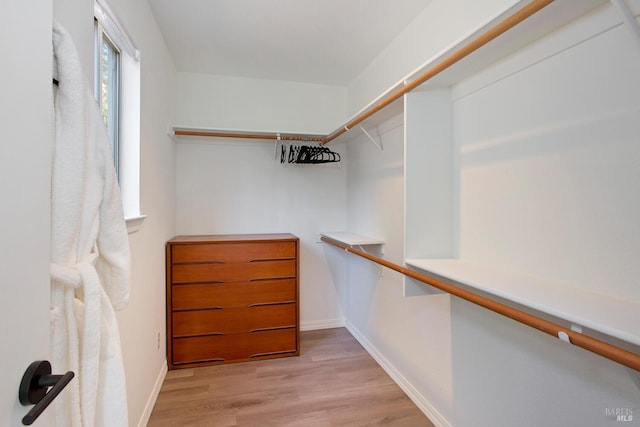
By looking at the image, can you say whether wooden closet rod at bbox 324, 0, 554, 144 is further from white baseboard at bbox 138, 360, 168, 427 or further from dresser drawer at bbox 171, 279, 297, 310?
white baseboard at bbox 138, 360, 168, 427

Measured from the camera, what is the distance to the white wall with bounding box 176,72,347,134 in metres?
2.84

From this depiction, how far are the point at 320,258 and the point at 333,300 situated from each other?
480mm

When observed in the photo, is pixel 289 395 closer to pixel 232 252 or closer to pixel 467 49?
pixel 232 252

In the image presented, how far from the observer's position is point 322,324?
3.24 meters

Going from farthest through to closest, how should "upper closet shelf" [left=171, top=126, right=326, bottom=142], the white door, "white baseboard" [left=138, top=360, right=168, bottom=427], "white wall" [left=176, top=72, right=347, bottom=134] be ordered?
1. "white wall" [left=176, top=72, right=347, bottom=134]
2. "upper closet shelf" [left=171, top=126, right=326, bottom=142]
3. "white baseboard" [left=138, top=360, right=168, bottom=427]
4. the white door

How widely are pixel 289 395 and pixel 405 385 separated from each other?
806 millimetres

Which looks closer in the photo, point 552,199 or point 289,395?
point 552,199

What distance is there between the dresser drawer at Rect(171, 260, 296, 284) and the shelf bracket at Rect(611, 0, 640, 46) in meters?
2.31

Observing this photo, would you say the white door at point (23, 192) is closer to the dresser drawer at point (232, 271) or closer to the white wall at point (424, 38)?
the white wall at point (424, 38)

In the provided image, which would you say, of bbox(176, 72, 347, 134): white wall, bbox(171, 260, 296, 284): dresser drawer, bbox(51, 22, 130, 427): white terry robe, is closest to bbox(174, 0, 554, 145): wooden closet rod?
bbox(176, 72, 347, 134): white wall

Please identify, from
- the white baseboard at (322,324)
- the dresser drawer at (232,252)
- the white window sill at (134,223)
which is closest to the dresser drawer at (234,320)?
the dresser drawer at (232,252)

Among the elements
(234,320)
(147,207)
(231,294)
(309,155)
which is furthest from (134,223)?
(309,155)

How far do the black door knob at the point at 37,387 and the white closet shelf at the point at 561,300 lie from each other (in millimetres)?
1146

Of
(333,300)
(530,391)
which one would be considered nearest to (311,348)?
(333,300)
